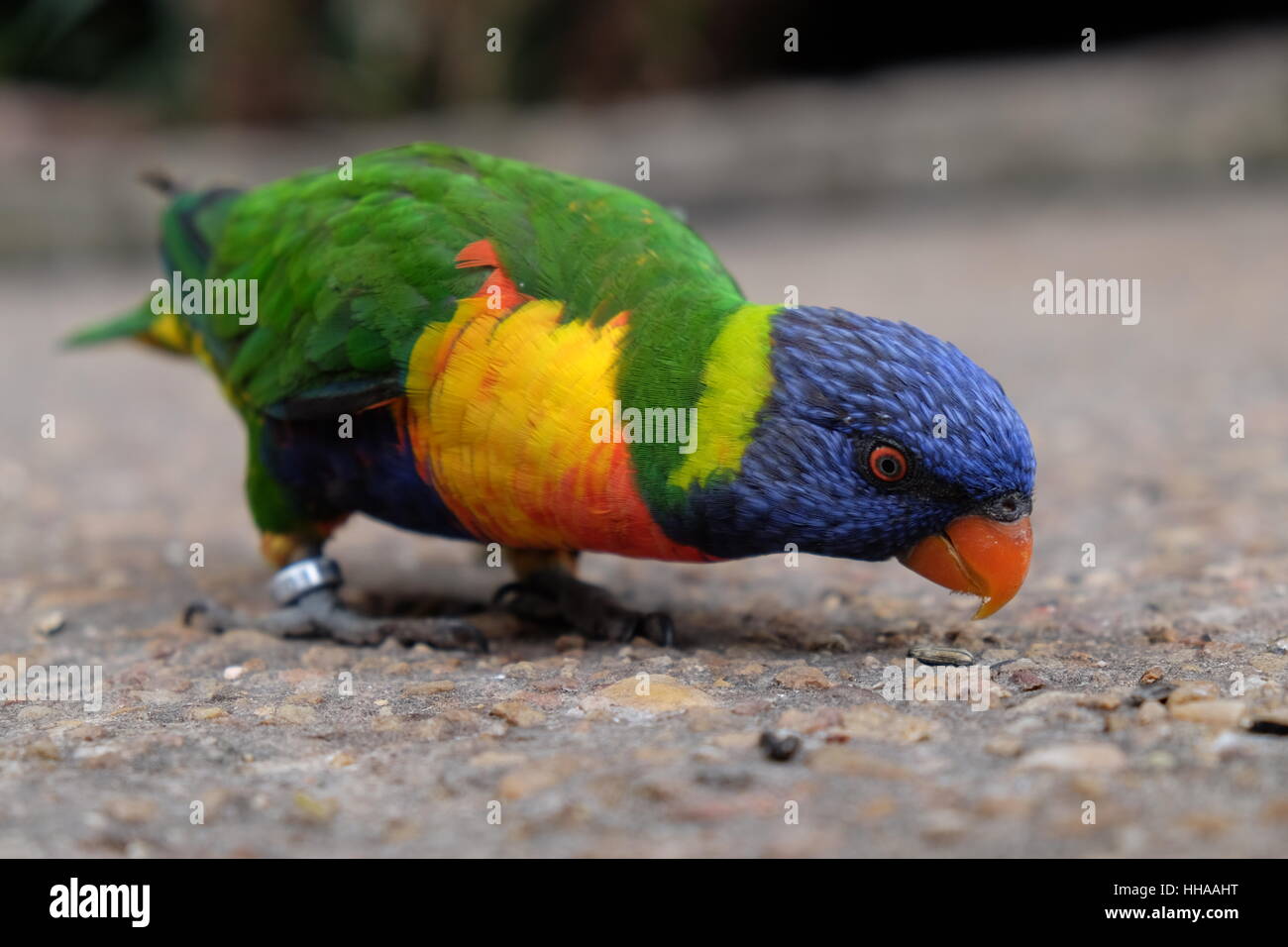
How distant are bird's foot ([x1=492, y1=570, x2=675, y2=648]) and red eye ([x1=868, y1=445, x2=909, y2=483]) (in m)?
1.05

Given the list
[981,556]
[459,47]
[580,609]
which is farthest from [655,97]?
[981,556]

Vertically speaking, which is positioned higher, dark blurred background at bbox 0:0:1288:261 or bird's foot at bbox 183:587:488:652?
dark blurred background at bbox 0:0:1288:261

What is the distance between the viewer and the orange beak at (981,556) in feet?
10.1

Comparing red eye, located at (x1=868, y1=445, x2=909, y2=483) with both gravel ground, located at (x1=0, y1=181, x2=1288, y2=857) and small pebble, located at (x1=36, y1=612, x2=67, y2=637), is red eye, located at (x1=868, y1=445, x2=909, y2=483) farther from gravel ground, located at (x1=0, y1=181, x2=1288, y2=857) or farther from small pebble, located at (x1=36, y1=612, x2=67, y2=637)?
small pebble, located at (x1=36, y1=612, x2=67, y2=637)

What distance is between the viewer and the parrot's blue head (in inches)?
115

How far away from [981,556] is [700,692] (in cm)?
80

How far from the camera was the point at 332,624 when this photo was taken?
407cm

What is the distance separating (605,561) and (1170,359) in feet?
15.0

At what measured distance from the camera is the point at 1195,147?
12.9 meters

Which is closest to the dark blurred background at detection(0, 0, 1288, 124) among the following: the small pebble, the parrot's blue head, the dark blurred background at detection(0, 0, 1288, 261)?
the dark blurred background at detection(0, 0, 1288, 261)

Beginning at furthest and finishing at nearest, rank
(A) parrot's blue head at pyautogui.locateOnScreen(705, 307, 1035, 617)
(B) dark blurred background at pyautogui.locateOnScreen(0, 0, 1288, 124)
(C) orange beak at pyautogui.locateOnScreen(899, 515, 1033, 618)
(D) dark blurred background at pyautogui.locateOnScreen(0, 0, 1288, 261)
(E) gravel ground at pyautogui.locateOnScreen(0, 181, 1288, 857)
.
→ (B) dark blurred background at pyautogui.locateOnScreen(0, 0, 1288, 124), (D) dark blurred background at pyautogui.locateOnScreen(0, 0, 1288, 261), (C) orange beak at pyautogui.locateOnScreen(899, 515, 1033, 618), (A) parrot's blue head at pyautogui.locateOnScreen(705, 307, 1035, 617), (E) gravel ground at pyautogui.locateOnScreen(0, 181, 1288, 857)
